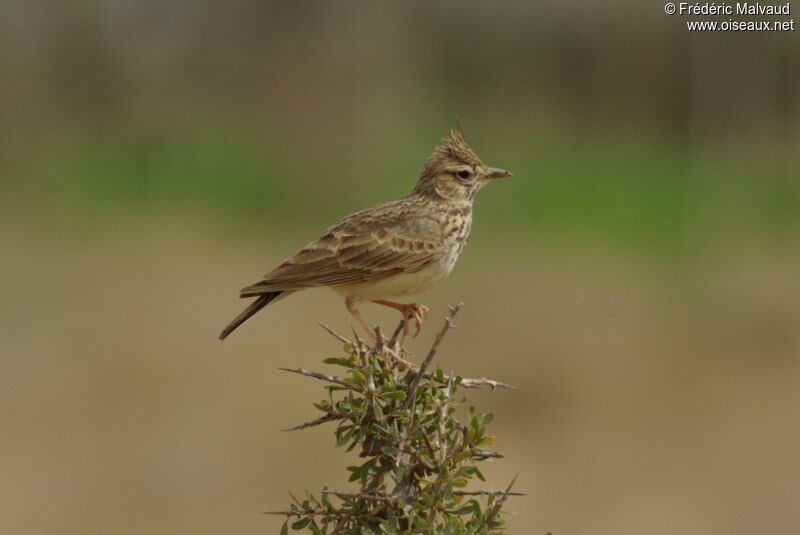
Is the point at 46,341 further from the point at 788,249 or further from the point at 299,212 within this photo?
the point at 788,249

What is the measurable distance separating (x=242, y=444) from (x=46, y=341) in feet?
10.9

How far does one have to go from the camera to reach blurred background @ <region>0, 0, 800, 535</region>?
10664 mm

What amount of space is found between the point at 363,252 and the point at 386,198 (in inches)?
469

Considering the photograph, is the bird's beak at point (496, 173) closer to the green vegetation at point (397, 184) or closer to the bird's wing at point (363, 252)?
the bird's wing at point (363, 252)

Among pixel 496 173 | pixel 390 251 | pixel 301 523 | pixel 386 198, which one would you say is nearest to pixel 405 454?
pixel 301 523

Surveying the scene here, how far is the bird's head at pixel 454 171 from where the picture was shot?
5664 millimetres

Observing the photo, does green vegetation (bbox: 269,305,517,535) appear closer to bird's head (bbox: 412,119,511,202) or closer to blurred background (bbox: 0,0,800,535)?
bird's head (bbox: 412,119,511,202)

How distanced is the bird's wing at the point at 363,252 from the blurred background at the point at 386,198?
16.6 ft

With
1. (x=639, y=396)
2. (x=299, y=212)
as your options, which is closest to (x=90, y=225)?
(x=299, y=212)

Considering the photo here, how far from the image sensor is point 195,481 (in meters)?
10.4

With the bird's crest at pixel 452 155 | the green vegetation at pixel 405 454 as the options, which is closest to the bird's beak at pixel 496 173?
the bird's crest at pixel 452 155

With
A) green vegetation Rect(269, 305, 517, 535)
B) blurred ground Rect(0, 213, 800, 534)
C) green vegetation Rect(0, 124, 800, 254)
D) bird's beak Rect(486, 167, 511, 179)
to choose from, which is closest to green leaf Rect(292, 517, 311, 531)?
green vegetation Rect(269, 305, 517, 535)

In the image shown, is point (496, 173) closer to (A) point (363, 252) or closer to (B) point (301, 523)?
(A) point (363, 252)

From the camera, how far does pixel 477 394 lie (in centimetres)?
1117
